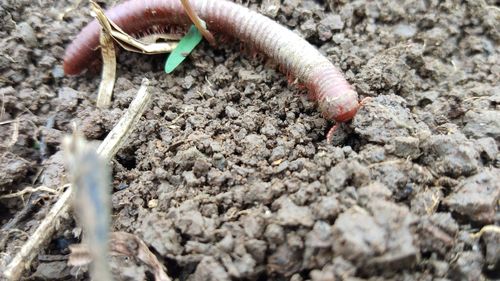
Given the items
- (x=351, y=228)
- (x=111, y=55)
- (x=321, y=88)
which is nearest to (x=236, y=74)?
(x=321, y=88)

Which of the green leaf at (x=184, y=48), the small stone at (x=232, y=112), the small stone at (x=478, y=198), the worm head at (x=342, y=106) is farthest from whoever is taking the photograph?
the green leaf at (x=184, y=48)

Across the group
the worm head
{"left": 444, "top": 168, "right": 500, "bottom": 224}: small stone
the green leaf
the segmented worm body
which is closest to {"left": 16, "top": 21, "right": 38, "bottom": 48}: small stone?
the segmented worm body

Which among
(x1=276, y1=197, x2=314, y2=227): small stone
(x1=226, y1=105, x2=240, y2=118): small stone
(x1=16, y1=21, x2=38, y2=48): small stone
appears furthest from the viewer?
(x1=16, y1=21, x2=38, y2=48): small stone

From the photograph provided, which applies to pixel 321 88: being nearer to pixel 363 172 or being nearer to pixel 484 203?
pixel 363 172

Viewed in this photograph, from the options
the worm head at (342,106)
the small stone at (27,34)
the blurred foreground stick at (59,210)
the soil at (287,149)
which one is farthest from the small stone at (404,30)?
the small stone at (27,34)

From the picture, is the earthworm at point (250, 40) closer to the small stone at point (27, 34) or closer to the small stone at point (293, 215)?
the small stone at point (27, 34)

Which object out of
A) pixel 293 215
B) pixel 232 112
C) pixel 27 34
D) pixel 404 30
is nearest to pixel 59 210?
pixel 232 112

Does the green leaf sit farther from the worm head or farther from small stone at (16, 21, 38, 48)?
the worm head

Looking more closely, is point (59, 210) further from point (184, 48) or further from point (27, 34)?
point (27, 34)
